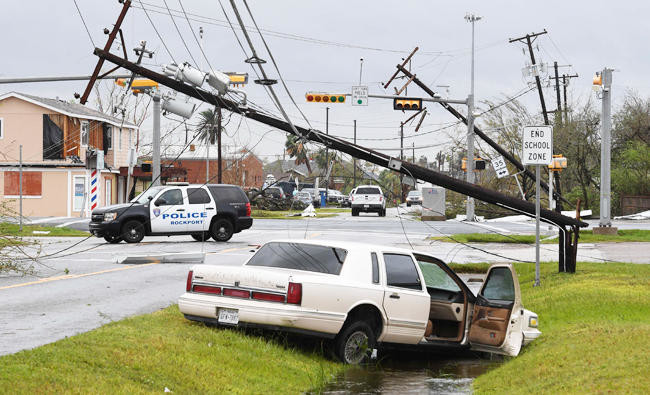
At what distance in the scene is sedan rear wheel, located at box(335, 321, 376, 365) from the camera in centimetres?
974

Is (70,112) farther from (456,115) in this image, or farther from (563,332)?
(563,332)

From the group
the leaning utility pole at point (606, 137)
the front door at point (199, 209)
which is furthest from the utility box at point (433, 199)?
the front door at point (199, 209)

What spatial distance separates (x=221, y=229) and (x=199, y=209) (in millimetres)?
1055

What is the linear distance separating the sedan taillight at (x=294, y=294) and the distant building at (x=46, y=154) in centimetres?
4609

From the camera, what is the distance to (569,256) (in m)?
18.0

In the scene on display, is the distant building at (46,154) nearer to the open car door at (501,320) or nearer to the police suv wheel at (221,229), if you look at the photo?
the police suv wheel at (221,229)

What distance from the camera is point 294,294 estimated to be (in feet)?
30.8

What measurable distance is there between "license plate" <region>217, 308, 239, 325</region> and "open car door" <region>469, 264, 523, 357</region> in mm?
3052

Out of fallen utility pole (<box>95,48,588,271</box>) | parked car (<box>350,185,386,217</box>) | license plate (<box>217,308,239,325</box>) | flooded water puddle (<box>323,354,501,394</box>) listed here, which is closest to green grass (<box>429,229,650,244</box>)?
fallen utility pole (<box>95,48,588,271</box>)

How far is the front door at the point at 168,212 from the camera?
28797 mm

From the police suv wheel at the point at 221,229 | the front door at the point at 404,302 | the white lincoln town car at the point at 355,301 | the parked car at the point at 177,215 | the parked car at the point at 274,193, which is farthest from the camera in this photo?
the parked car at the point at 274,193

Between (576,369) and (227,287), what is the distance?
12.4 feet

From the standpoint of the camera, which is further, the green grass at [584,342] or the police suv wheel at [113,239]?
the police suv wheel at [113,239]

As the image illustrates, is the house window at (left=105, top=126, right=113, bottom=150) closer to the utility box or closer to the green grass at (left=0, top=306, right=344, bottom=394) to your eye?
the utility box
